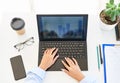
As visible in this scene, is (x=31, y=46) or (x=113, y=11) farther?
(x=31, y=46)

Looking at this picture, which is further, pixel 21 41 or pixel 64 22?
pixel 21 41

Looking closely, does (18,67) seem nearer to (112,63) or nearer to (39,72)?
(39,72)

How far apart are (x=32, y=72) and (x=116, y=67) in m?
0.42

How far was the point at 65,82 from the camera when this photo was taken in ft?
4.13

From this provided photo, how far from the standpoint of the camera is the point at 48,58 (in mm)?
1310

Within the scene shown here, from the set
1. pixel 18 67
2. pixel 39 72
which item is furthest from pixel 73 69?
pixel 18 67

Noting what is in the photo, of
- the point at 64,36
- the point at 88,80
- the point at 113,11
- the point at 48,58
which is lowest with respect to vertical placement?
the point at 88,80

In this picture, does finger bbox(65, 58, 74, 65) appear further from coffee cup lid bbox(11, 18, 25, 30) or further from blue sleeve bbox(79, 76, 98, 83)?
coffee cup lid bbox(11, 18, 25, 30)

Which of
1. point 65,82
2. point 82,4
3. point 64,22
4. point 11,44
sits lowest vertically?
point 65,82

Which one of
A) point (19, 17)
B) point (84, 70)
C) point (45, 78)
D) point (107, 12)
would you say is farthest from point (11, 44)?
point (107, 12)

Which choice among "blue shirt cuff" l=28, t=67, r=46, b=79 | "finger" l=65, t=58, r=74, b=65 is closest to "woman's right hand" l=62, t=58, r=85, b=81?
"finger" l=65, t=58, r=74, b=65

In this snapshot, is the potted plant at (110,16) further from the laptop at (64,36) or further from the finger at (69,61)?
the finger at (69,61)

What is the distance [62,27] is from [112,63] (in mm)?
313

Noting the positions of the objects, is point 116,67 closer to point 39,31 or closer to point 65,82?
point 65,82
